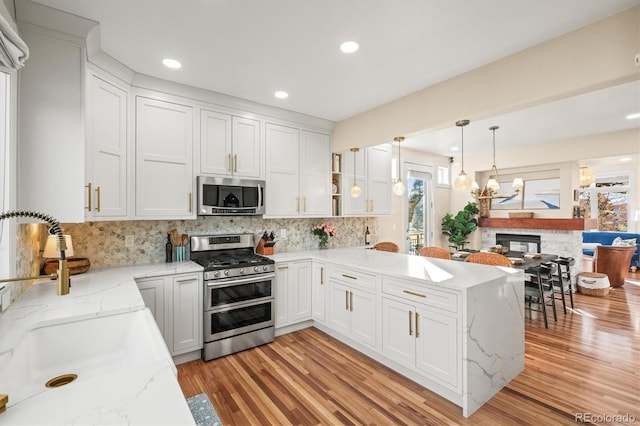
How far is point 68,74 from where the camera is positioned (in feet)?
6.67

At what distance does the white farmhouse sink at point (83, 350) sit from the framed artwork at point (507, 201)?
7238 mm

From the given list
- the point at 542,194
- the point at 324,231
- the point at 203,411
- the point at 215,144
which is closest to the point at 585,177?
the point at 542,194

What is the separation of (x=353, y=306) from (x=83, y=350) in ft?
7.18

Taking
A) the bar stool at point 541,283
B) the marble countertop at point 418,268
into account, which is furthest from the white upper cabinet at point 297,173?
the bar stool at point 541,283

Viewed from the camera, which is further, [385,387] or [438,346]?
[385,387]

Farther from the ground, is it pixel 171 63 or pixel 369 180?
pixel 171 63

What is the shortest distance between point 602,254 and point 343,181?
542 centimetres

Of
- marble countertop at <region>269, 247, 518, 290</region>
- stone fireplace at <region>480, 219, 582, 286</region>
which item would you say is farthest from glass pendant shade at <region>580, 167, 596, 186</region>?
marble countertop at <region>269, 247, 518, 290</region>

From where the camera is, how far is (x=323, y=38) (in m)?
2.21

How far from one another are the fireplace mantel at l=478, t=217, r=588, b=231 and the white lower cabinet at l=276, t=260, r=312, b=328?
503 cm

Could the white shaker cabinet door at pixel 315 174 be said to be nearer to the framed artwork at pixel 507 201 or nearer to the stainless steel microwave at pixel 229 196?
Result: the stainless steel microwave at pixel 229 196

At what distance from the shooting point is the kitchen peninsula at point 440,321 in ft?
7.07

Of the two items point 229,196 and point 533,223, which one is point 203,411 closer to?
point 229,196

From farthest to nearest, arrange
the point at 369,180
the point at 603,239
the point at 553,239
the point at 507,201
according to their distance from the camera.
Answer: the point at 603,239, the point at 507,201, the point at 553,239, the point at 369,180
